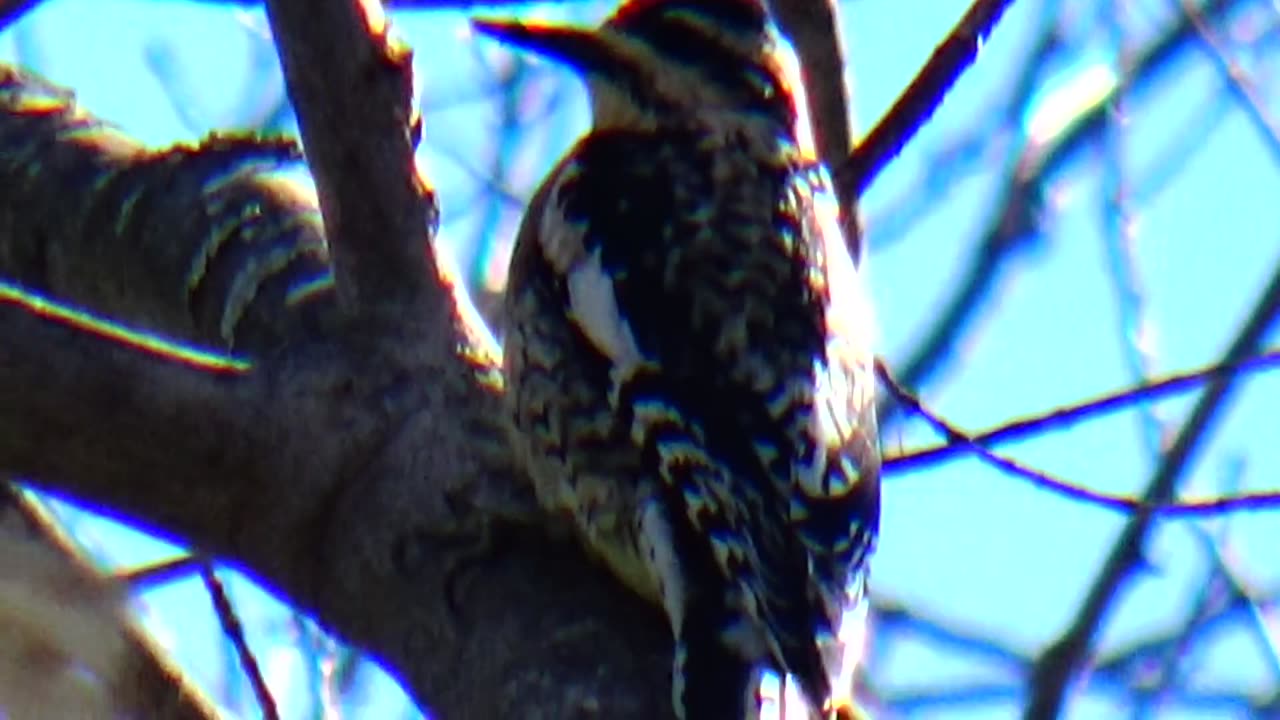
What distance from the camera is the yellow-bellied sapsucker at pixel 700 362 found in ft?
8.84

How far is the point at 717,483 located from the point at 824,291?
1.81ft

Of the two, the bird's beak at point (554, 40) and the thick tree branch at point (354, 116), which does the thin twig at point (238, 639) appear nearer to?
the thick tree branch at point (354, 116)

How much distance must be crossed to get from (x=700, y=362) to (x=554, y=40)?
929mm

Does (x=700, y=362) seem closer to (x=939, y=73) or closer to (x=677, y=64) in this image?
(x=939, y=73)

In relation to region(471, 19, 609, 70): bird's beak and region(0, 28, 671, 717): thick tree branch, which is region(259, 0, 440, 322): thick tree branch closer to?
region(0, 28, 671, 717): thick tree branch

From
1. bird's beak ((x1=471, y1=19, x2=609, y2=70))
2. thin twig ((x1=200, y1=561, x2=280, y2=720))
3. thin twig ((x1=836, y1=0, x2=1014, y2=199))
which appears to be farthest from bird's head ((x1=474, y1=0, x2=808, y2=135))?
thin twig ((x1=200, y1=561, x2=280, y2=720))

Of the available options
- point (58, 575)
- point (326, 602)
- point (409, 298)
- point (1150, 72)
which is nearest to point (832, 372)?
point (409, 298)

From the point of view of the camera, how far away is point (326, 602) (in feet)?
8.65

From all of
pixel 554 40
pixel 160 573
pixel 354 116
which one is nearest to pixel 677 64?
pixel 554 40

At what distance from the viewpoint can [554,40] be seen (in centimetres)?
381

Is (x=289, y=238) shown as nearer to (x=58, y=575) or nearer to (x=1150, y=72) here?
(x=58, y=575)

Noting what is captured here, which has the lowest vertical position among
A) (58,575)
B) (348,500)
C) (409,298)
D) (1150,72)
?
(58,575)

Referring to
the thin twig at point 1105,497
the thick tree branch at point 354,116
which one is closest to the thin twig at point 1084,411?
the thin twig at point 1105,497

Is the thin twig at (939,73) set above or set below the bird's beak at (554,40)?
above
